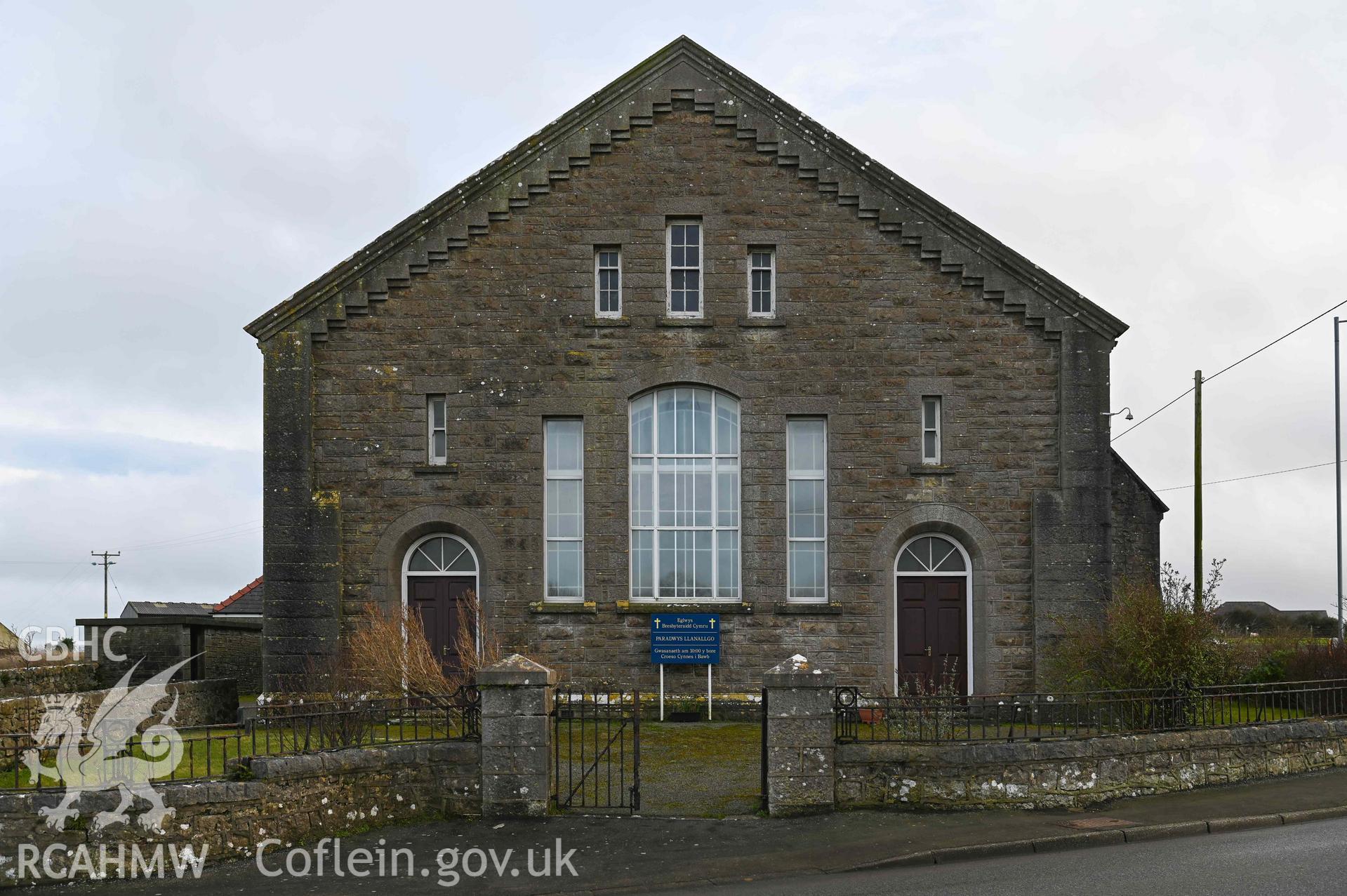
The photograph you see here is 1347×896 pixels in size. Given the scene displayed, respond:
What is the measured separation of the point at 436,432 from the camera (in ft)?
70.6

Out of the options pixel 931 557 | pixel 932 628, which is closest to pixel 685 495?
pixel 931 557

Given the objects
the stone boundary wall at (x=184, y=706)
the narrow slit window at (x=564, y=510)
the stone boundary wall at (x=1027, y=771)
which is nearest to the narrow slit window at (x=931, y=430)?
the narrow slit window at (x=564, y=510)

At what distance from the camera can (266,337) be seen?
21453mm

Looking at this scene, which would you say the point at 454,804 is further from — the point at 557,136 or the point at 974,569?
the point at 557,136

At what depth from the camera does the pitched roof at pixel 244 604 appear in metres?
36.3

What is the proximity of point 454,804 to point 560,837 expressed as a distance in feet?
4.66

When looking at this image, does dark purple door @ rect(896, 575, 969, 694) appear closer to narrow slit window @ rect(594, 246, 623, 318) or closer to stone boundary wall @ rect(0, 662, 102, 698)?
narrow slit window @ rect(594, 246, 623, 318)

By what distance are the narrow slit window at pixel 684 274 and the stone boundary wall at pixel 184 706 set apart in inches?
397

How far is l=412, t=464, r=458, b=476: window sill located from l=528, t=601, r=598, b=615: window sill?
2665mm

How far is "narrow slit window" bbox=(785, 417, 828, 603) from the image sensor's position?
21.3m

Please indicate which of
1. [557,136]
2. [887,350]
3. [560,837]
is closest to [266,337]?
[557,136]

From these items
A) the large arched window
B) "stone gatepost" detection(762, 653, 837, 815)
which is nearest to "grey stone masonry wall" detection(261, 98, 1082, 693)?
the large arched window

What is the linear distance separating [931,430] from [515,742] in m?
10.9

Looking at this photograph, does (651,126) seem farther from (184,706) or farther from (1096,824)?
(1096,824)
